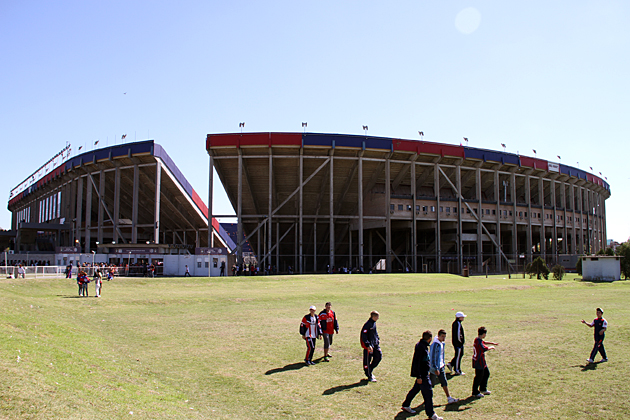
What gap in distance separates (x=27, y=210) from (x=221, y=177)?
65530mm

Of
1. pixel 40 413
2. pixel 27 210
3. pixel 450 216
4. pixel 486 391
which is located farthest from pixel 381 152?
pixel 27 210

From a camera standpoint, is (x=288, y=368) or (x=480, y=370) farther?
(x=288, y=368)

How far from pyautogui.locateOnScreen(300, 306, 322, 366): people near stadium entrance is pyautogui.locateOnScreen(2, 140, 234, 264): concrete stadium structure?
34.2 m

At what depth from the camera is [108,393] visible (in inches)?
332

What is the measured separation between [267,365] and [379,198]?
4800cm

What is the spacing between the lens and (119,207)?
225ft

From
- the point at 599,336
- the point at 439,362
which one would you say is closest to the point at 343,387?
the point at 439,362

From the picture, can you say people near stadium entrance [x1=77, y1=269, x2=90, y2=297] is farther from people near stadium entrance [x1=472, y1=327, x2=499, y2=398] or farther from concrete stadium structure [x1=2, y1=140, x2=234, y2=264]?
people near stadium entrance [x1=472, y1=327, x2=499, y2=398]

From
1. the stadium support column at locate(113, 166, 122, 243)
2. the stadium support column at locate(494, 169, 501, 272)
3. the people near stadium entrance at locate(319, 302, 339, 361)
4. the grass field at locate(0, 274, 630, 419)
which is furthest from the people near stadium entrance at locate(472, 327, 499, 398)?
the stadium support column at locate(494, 169, 501, 272)

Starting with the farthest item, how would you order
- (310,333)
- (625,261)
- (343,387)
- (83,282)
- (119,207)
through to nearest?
(119,207) → (625,261) → (83,282) → (310,333) → (343,387)

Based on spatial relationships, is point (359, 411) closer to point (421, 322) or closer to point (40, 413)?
point (40, 413)

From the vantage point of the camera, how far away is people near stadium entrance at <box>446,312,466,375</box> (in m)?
10.7

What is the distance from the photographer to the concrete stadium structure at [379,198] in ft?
176

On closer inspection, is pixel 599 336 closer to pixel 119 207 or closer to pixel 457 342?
pixel 457 342
